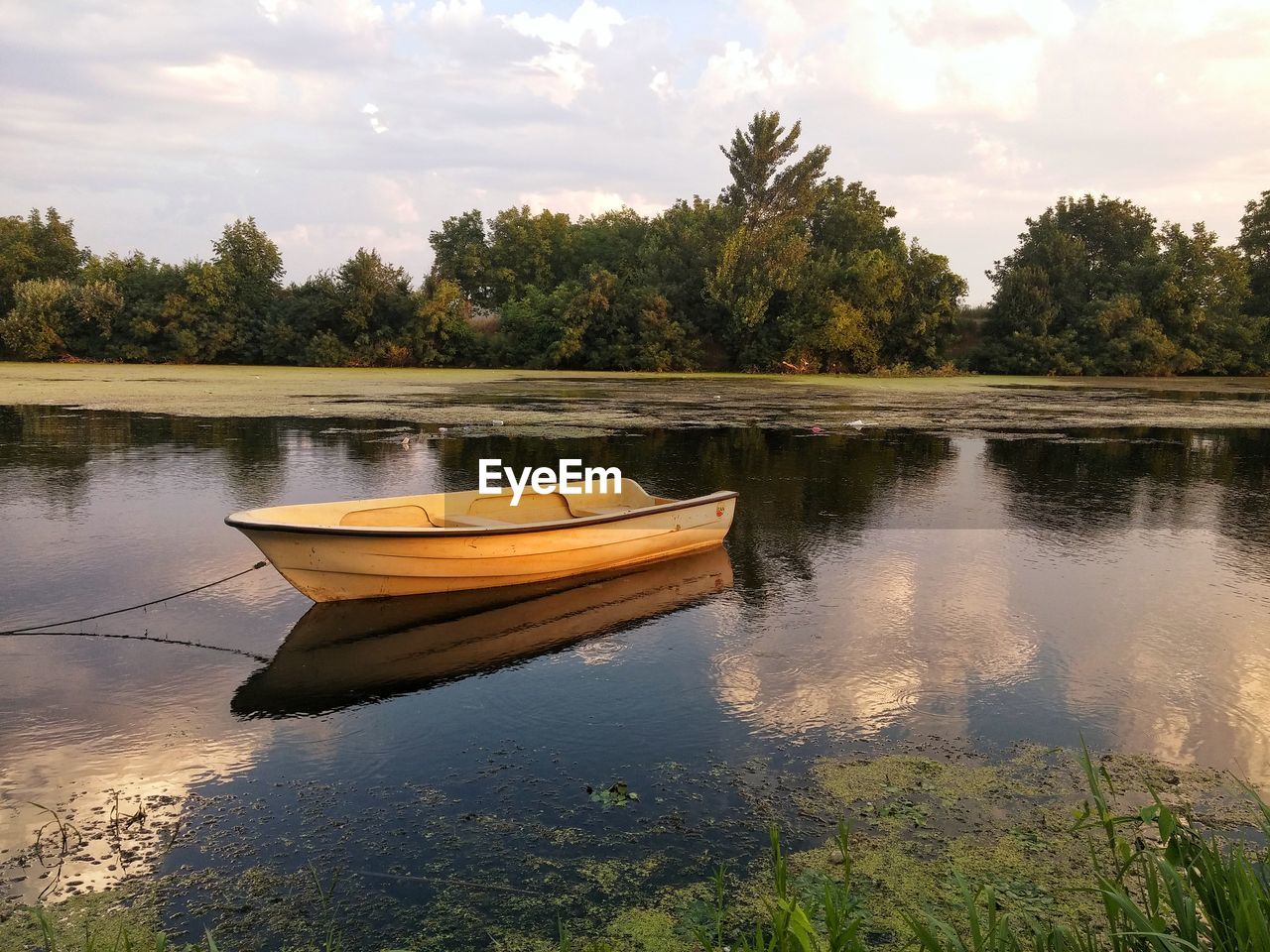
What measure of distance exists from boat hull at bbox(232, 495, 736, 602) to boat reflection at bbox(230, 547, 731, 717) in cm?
14

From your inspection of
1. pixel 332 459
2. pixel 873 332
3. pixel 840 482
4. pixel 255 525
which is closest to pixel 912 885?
pixel 255 525

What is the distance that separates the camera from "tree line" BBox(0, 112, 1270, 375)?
49.1 m

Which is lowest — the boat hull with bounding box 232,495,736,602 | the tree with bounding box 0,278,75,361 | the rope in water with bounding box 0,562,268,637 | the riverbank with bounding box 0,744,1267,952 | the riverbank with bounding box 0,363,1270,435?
the riverbank with bounding box 0,744,1267,952

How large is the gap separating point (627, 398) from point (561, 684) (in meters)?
23.7

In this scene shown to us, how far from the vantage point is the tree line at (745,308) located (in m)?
49.1

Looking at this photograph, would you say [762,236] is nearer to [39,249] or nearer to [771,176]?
[771,176]

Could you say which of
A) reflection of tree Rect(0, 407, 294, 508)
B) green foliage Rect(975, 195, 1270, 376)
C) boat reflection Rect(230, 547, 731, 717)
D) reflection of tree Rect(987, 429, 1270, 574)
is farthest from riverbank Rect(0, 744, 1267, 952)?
green foliage Rect(975, 195, 1270, 376)

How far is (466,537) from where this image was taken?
23.8 feet

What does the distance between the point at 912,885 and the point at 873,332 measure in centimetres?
4906

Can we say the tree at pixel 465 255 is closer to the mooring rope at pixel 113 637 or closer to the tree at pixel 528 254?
the tree at pixel 528 254

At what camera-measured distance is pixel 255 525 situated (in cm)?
657

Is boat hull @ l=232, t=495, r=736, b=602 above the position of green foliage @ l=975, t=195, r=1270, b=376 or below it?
below

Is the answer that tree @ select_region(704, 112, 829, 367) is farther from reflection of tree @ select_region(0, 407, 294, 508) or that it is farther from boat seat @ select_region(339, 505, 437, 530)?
boat seat @ select_region(339, 505, 437, 530)

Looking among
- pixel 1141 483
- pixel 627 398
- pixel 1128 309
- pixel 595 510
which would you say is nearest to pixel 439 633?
pixel 595 510
